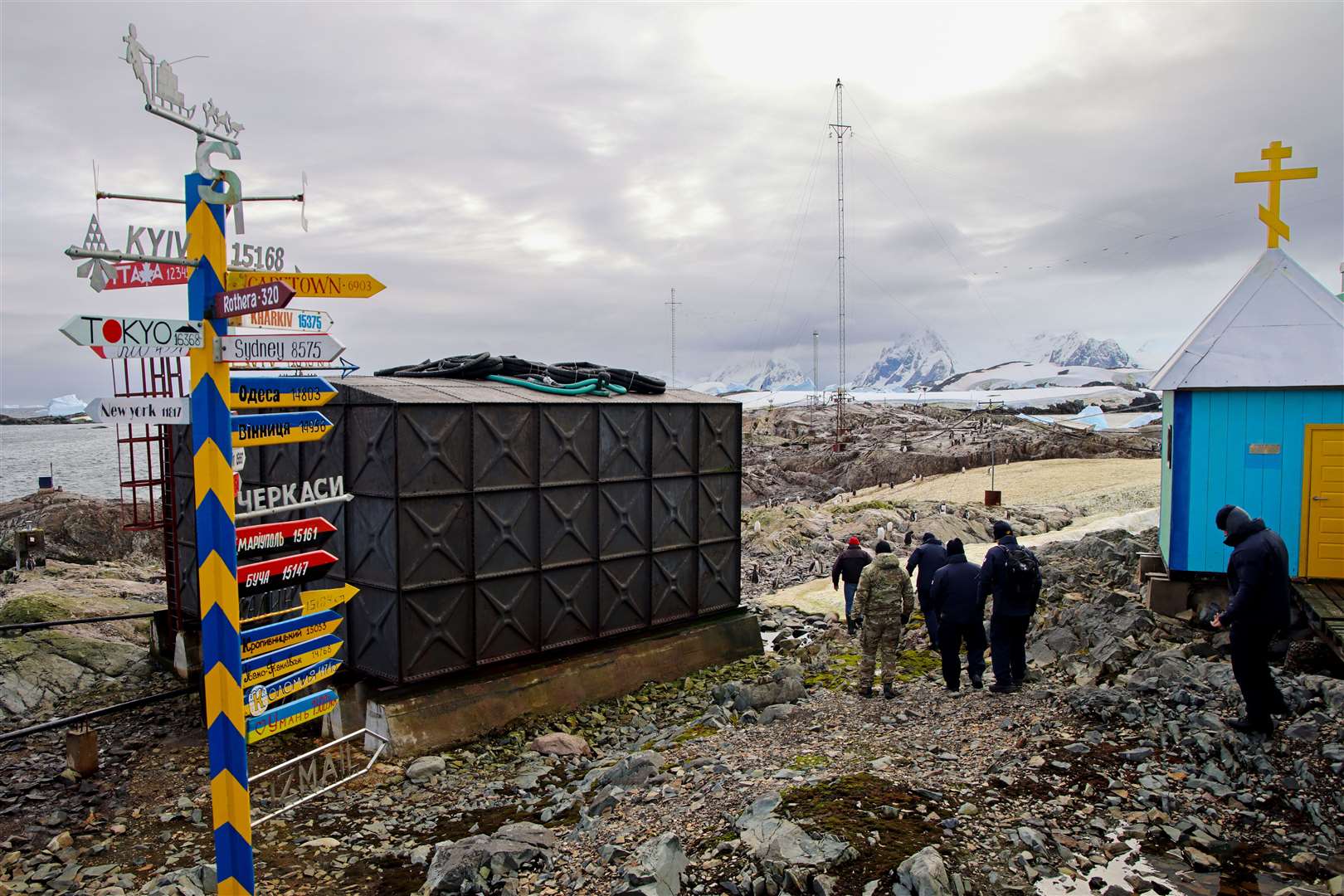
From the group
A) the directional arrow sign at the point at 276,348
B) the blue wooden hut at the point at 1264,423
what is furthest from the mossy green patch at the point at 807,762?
the blue wooden hut at the point at 1264,423

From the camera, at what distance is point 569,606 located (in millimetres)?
11109

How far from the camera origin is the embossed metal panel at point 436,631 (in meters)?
9.41

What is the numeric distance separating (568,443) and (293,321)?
21.4ft

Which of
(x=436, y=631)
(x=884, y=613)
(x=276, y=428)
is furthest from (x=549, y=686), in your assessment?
(x=276, y=428)

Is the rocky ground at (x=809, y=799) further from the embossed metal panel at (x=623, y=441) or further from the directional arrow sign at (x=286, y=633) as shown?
the embossed metal panel at (x=623, y=441)

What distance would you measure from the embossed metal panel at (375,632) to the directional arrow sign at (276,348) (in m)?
5.66

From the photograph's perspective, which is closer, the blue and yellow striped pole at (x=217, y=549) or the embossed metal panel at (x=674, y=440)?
the blue and yellow striped pole at (x=217, y=549)

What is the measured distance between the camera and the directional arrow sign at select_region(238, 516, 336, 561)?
4.58m

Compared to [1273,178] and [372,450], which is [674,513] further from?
[1273,178]

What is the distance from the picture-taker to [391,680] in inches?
370

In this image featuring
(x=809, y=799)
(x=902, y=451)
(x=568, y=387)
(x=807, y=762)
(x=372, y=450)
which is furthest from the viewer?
(x=902, y=451)

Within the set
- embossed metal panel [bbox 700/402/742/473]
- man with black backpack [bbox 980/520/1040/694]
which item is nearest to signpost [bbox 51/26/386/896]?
man with black backpack [bbox 980/520/1040/694]

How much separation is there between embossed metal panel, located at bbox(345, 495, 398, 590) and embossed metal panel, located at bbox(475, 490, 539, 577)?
1.04m

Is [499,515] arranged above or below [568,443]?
below
